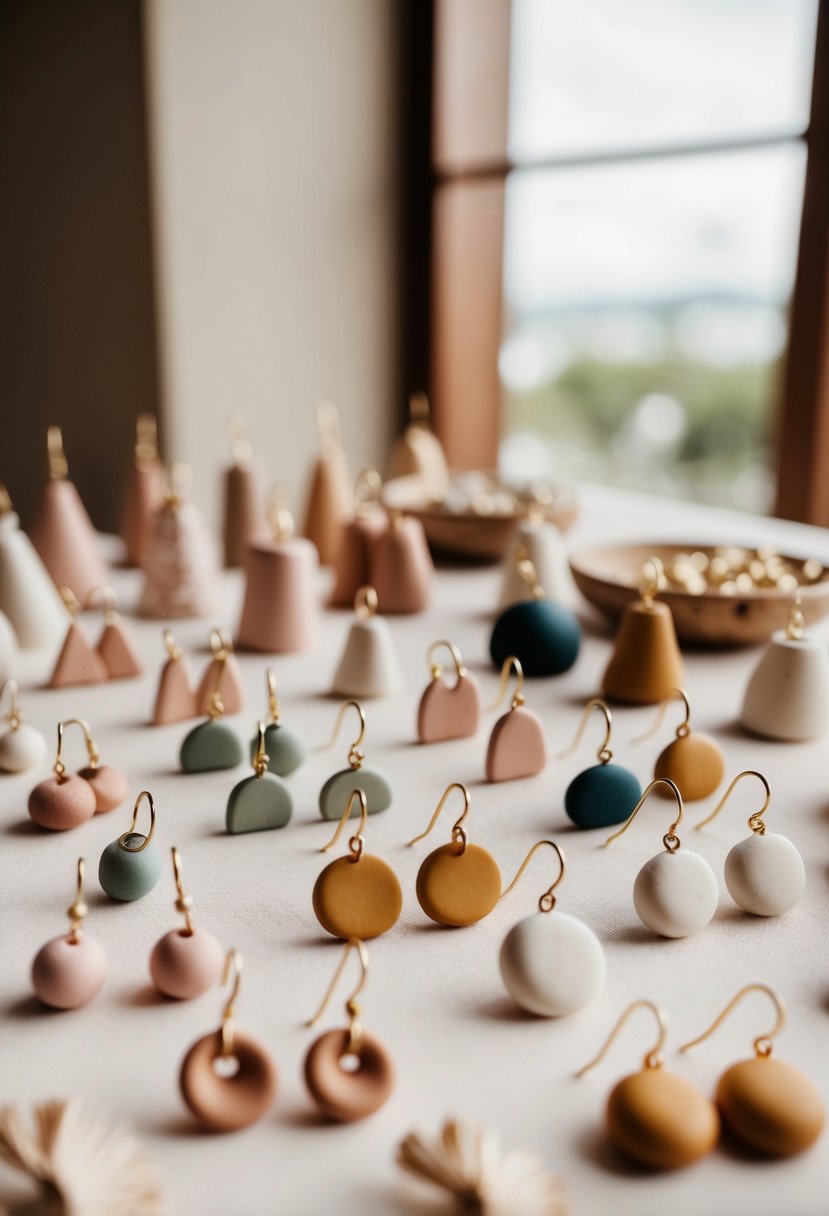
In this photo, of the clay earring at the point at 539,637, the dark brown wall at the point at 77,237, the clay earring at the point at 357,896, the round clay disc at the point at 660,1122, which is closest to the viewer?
the round clay disc at the point at 660,1122

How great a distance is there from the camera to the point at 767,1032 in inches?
19.2

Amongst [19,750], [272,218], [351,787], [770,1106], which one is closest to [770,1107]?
[770,1106]

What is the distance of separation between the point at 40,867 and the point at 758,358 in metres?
4.05

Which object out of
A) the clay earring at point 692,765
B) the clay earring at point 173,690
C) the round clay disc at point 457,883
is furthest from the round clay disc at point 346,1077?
the clay earring at point 173,690

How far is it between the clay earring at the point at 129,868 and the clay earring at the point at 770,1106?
12.2 inches

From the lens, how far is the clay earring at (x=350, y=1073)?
425 mm

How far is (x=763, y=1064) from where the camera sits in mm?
438

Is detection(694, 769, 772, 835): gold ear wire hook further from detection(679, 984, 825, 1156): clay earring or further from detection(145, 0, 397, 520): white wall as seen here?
detection(145, 0, 397, 520): white wall

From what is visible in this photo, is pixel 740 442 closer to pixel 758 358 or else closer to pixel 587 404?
pixel 758 358

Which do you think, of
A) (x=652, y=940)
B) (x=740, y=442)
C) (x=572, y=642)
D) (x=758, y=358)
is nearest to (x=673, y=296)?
(x=758, y=358)

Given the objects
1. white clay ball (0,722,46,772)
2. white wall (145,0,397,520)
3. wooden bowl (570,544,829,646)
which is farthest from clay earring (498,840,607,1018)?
white wall (145,0,397,520)

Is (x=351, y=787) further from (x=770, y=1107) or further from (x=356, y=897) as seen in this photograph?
(x=770, y=1107)

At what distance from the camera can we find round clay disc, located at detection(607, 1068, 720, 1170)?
16.0 inches

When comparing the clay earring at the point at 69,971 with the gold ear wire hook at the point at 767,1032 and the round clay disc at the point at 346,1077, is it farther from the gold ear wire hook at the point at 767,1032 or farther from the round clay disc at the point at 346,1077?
the gold ear wire hook at the point at 767,1032
